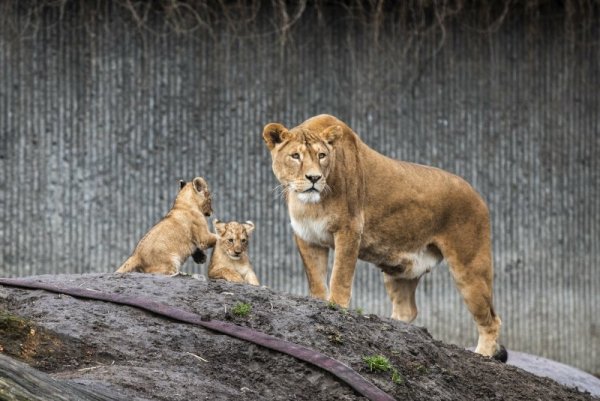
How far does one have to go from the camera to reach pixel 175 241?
813 centimetres

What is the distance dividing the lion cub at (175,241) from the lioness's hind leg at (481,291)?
1982 mm

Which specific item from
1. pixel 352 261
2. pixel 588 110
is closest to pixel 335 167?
pixel 352 261

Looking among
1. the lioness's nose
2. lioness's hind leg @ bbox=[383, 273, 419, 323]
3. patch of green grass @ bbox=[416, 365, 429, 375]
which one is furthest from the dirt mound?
lioness's hind leg @ bbox=[383, 273, 419, 323]

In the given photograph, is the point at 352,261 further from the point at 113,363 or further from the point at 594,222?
the point at 594,222

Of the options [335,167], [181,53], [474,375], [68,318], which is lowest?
[474,375]

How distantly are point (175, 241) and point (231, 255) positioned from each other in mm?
434

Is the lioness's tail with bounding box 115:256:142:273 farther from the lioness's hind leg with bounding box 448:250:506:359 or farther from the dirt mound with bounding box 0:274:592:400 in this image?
the lioness's hind leg with bounding box 448:250:506:359

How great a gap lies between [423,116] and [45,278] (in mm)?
6085

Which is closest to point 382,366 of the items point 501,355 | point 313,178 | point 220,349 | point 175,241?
point 220,349

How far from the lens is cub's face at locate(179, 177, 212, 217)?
852 centimetres

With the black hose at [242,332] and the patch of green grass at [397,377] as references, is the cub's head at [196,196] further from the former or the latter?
the patch of green grass at [397,377]

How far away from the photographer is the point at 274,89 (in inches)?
493

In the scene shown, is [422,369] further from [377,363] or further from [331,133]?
[331,133]

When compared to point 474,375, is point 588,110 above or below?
above
